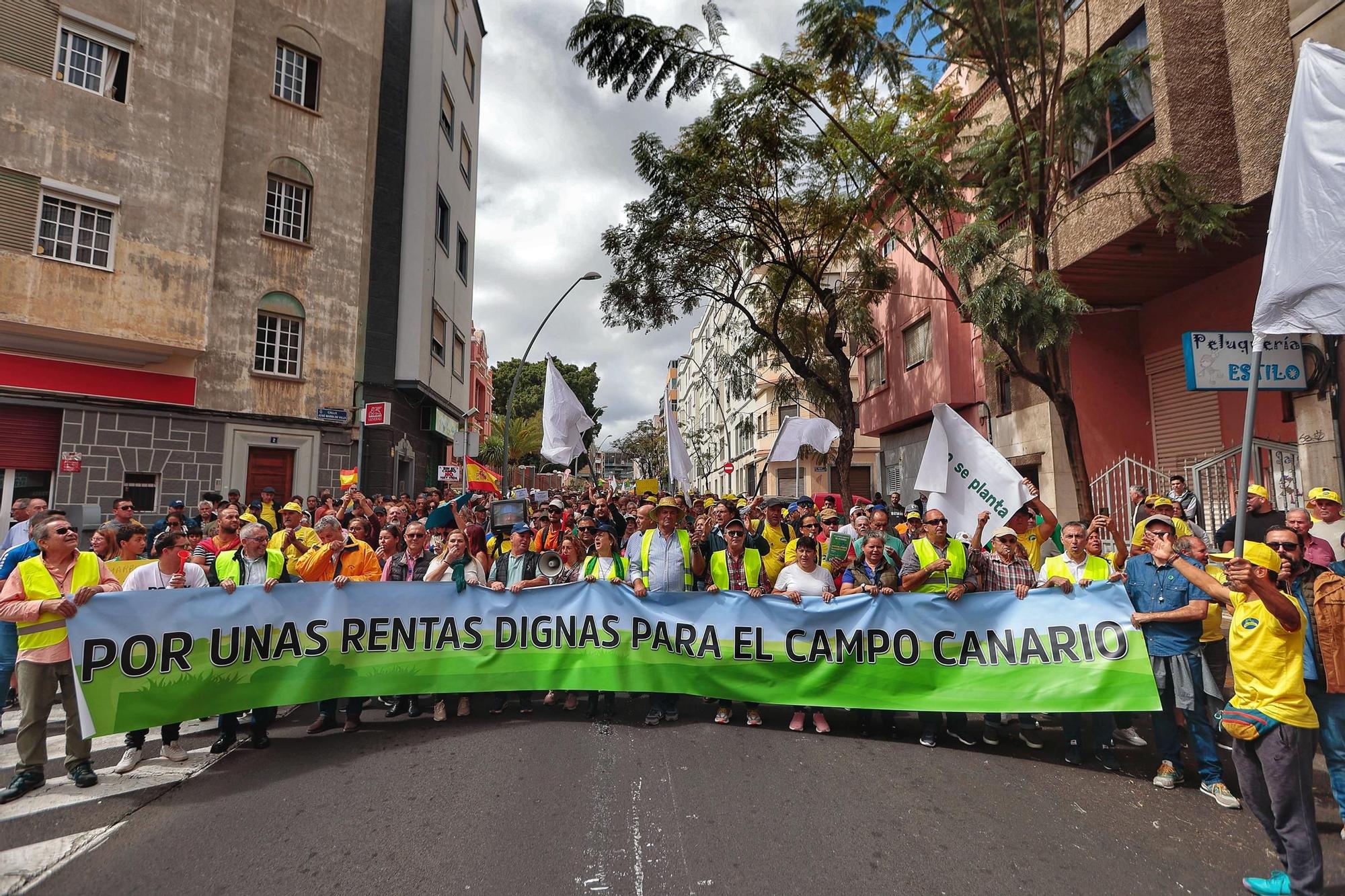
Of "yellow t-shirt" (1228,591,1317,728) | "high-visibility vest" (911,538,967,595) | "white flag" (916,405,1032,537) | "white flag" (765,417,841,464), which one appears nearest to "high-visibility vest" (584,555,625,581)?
"high-visibility vest" (911,538,967,595)

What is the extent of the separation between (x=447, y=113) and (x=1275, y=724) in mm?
25032

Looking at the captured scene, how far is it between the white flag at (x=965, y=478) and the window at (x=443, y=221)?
18612 mm

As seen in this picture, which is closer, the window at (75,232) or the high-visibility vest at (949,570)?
the high-visibility vest at (949,570)

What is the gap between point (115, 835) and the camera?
4.11 meters

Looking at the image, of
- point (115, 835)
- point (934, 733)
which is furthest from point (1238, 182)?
point (115, 835)

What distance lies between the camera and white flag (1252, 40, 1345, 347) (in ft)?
14.8

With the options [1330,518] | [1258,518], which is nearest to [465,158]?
[1258,518]

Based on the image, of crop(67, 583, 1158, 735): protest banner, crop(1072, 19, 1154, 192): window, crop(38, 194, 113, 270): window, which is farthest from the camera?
crop(38, 194, 113, 270): window

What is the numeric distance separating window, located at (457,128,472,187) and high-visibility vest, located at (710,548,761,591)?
22225 millimetres

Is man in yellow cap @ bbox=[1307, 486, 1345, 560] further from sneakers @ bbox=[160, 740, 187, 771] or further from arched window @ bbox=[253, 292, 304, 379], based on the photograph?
arched window @ bbox=[253, 292, 304, 379]

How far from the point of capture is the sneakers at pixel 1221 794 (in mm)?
4562

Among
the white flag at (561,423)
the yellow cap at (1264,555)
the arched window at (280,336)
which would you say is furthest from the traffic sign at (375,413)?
the yellow cap at (1264,555)

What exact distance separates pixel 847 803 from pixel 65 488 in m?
16.0

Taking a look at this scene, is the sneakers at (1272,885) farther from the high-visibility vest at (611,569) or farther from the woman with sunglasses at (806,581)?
the high-visibility vest at (611,569)
